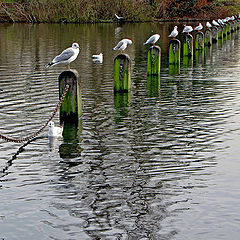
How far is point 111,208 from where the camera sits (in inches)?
257

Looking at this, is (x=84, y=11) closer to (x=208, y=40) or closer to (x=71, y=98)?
(x=208, y=40)

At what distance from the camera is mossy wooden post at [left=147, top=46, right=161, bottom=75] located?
1617 cm

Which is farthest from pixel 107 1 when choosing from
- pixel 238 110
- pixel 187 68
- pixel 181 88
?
pixel 238 110

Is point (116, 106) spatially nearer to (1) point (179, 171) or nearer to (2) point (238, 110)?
(2) point (238, 110)

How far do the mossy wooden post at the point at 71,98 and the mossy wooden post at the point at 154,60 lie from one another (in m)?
5.76

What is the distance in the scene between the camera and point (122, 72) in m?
13.8

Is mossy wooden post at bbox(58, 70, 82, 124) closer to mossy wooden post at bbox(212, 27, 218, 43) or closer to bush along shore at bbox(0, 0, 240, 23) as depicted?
mossy wooden post at bbox(212, 27, 218, 43)

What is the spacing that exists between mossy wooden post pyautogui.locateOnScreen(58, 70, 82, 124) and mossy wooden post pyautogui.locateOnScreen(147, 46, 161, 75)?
5.76m

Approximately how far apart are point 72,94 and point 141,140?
177 cm

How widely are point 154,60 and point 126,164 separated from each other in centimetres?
881

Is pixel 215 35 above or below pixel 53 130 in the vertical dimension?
above

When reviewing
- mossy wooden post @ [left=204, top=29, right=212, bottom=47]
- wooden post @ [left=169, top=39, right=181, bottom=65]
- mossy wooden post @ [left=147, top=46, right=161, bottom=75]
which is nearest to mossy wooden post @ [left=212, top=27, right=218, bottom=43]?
mossy wooden post @ [left=204, top=29, right=212, bottom=47]

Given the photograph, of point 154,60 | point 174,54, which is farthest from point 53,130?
point 174,54

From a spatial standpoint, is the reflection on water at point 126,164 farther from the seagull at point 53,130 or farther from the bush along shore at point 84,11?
the bush along shore at point 84,11
